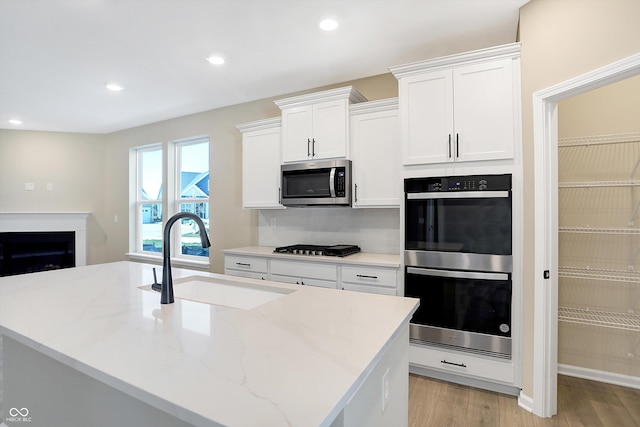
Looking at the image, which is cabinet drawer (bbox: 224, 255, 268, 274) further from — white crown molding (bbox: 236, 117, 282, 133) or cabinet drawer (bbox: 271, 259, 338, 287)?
white crown molding (bbox: 236, 117, 282, 133)

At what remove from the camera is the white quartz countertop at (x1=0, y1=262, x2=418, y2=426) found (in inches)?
25.4

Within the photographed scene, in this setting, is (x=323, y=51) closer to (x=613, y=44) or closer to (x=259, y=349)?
(x=613, y=44)

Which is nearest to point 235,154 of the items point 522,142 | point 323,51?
point 323,51

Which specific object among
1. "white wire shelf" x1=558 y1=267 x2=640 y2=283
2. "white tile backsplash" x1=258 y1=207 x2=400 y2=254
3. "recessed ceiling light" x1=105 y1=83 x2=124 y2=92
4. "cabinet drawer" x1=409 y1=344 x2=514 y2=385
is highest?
"recessed ceiling light" x1=105 y1=83 x2=124 y2=92

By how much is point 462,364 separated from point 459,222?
1.01 meters

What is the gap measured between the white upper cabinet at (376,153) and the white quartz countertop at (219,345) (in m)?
1.51

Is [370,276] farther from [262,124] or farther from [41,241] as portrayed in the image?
[41,241]

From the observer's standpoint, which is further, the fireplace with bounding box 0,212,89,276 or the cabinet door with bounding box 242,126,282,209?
the fireplace with bounding box 0,212,89,276

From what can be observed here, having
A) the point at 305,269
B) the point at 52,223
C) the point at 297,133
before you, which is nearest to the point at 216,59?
the point at 297,133

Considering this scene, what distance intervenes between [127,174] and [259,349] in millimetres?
5490

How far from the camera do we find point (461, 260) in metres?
2.32

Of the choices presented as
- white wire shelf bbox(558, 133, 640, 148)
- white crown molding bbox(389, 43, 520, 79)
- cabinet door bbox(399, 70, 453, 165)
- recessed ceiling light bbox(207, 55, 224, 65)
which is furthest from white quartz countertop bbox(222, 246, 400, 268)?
recessed ceiling light bbox(207, 55, 224, 65)

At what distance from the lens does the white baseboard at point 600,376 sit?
2385 millimetres

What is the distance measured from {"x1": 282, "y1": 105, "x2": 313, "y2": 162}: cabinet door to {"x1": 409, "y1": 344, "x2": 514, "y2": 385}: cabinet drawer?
1.94 meters
